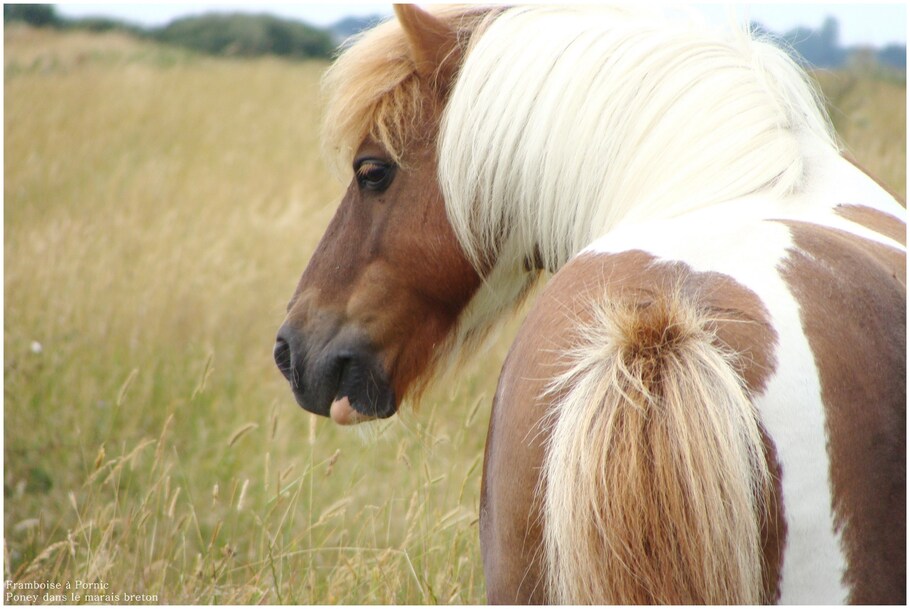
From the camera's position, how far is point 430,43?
2182 millimetres

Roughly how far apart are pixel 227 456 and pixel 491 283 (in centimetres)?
223

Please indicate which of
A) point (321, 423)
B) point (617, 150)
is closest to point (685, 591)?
point (617, 150)

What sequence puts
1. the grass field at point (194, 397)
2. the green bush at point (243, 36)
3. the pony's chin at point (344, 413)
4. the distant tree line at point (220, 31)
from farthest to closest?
the green bush at point (243, 36) → the distant tree line at point (220, 31) → the grass field at point (194, 397) → the pony's chin at point (344, 413)

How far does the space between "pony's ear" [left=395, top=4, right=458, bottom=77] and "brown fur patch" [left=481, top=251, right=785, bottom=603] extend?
3.36ft

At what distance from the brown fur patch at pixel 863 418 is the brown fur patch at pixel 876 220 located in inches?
15.3

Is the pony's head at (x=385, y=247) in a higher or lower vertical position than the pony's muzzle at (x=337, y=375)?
higher

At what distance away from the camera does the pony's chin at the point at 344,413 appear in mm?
2291

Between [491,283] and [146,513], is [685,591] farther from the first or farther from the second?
[146,513]

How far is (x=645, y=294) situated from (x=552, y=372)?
0.18 metres

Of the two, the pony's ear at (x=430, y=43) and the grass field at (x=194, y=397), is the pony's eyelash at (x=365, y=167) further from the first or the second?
the grass field at (x=194, y=397)

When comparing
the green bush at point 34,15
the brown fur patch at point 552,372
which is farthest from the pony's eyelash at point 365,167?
the green bush at point 34,15

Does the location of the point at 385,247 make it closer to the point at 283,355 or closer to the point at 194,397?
the point at 283,355

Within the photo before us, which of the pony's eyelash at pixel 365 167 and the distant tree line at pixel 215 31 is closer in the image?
the pony's eyelash at pixel 365 167

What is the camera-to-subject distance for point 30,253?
5.52 m
